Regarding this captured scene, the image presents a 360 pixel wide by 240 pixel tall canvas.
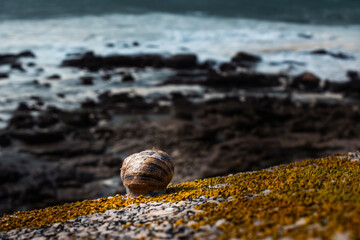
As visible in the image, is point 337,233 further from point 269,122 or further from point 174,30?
point 174,30

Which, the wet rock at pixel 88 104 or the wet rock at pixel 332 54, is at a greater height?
the wet rock at pixel 332 54

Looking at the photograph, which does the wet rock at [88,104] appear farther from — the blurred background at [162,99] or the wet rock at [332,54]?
the wet rock at [332,54]

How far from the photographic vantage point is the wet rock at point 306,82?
24.6 meters

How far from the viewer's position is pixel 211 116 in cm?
1894

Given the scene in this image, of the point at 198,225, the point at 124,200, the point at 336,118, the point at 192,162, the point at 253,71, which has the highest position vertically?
the point at 253,71

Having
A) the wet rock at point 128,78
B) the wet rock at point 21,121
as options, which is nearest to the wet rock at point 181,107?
the wet rock at point 128,78

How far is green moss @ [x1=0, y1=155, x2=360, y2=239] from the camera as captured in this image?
9.70 ft

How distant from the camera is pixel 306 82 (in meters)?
25.2

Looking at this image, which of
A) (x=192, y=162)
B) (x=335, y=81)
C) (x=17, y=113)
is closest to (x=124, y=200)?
(x=192, y=162)

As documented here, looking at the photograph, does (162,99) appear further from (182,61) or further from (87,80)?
(182,61)

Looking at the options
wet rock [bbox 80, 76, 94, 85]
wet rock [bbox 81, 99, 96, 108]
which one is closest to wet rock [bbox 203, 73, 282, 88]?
wet rock [bbox 80, 76, 94, 85]

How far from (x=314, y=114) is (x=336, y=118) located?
102cm

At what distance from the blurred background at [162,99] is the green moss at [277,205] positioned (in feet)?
26.6

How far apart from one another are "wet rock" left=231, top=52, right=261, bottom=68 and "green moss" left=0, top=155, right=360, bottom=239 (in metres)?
24.9
